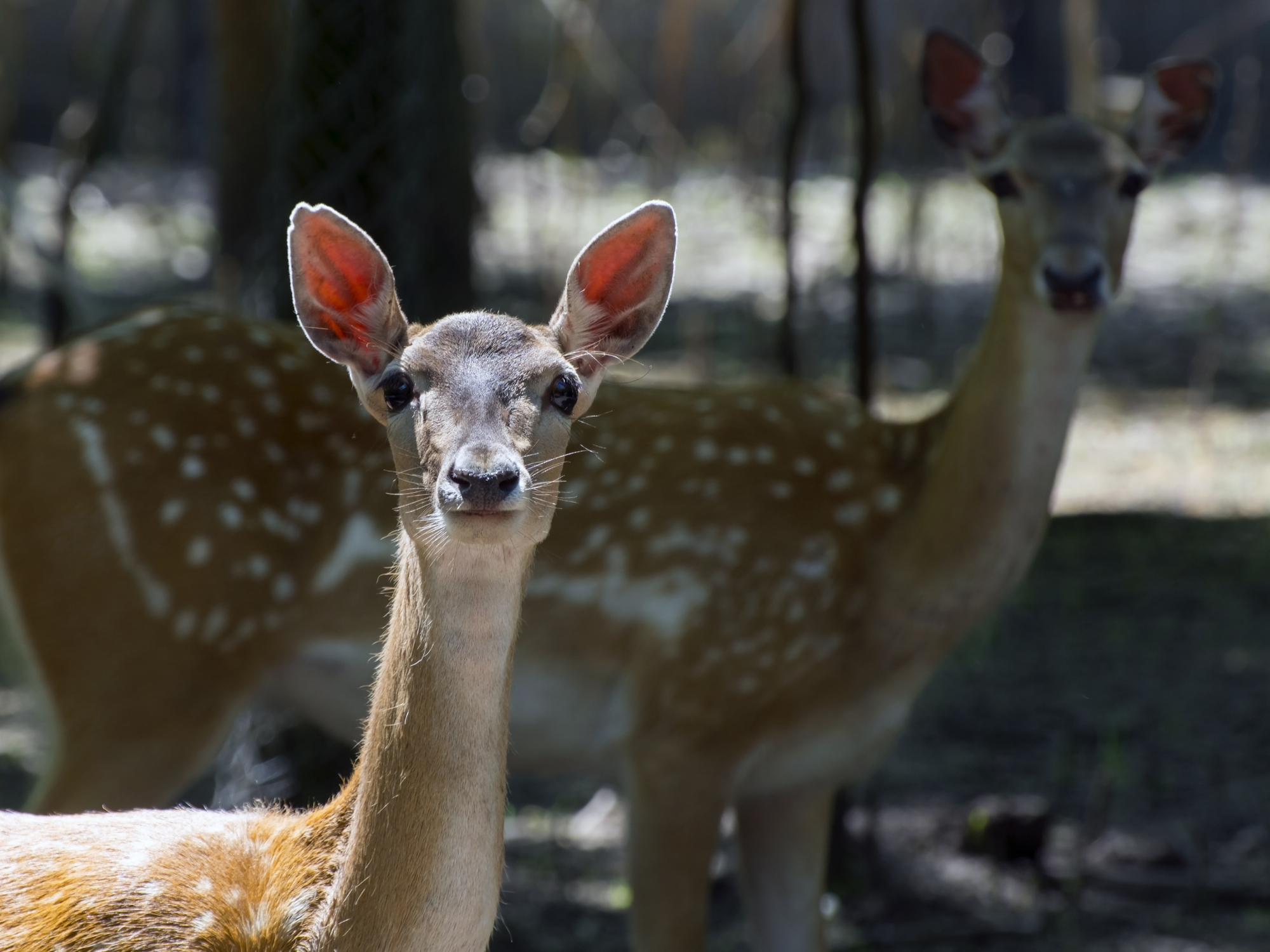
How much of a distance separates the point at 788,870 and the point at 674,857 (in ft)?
1.67

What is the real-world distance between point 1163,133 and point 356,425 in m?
2.46

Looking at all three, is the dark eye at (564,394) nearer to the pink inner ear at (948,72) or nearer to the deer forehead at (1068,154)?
the deer forehead at (1068,154)

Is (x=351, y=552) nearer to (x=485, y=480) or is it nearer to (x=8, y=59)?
(x=485, y=480)

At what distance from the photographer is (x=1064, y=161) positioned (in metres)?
4.21

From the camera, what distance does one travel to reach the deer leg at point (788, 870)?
4477mm

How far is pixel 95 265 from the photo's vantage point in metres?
12.8

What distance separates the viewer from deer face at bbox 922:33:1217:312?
405 centimetres

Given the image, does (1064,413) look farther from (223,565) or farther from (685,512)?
(223,565)

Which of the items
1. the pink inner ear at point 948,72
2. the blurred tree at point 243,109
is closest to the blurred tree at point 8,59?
the blurred tree at point 243,109

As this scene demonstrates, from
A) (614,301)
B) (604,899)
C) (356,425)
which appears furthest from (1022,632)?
(614,301)

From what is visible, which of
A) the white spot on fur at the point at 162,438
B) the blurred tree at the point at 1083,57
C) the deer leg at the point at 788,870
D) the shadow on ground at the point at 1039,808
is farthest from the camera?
the blurred tree at the point at 1083,57

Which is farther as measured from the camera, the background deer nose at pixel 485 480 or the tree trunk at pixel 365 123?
the tree trunk at pixel 365 123

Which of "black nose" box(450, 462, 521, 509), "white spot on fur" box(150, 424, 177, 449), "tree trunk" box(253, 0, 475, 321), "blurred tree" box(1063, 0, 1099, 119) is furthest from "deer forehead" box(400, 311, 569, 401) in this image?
"blurred tree" box(1063, 0, 1099, 119)

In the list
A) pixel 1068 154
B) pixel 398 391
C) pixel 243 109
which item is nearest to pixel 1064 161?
pixel 1068 154
